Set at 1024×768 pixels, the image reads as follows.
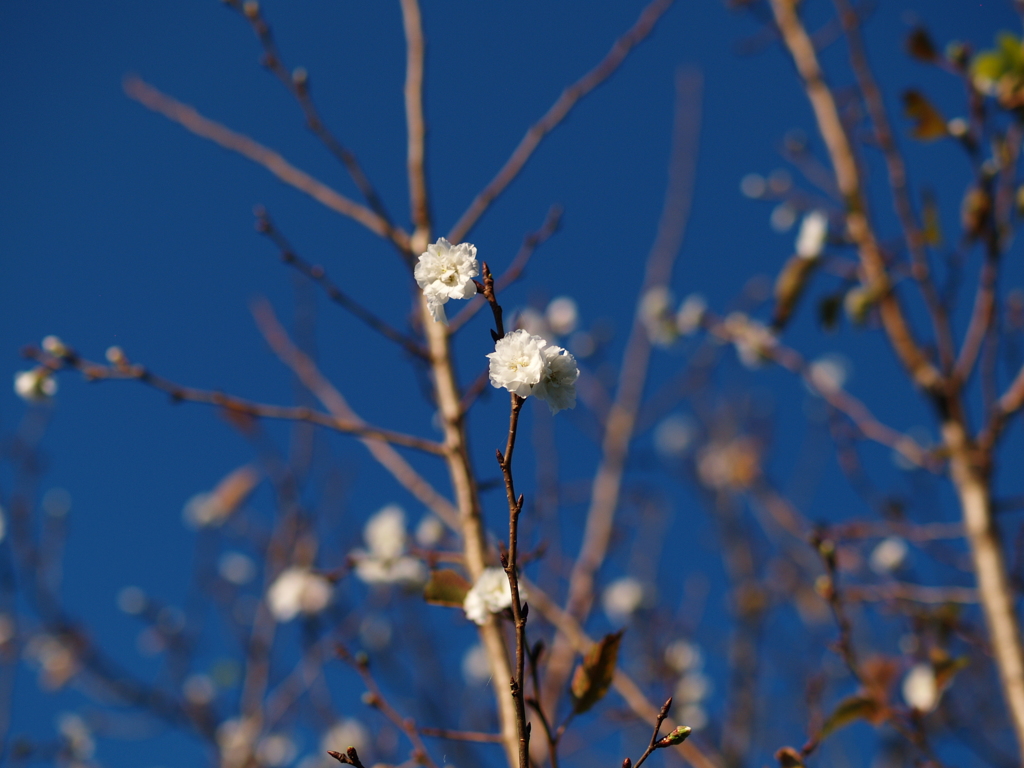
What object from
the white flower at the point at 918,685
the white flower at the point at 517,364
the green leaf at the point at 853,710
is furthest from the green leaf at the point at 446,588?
the white flower at the point at 918,685

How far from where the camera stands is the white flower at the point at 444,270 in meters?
1.11

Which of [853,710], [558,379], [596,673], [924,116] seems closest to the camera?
[558,379]

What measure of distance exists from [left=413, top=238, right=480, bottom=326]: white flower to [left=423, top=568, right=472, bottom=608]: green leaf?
0.52m

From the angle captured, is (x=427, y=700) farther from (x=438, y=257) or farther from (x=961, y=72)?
(x=961, y=72)

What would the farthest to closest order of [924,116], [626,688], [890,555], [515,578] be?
[890,555]
[924,116]
[626,688]
[515,578]

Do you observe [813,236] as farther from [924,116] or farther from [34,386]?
[34,386]

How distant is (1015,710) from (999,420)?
853 mm

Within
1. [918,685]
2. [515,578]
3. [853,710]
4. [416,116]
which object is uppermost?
[416,116]

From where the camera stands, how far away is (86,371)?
170cm

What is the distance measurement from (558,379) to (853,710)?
1085 millimetres

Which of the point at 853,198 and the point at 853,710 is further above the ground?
the point at 853,198

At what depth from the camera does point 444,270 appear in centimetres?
113

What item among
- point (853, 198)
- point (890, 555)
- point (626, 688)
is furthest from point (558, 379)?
point (890, 555)

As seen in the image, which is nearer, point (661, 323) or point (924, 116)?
point (924, 116)
